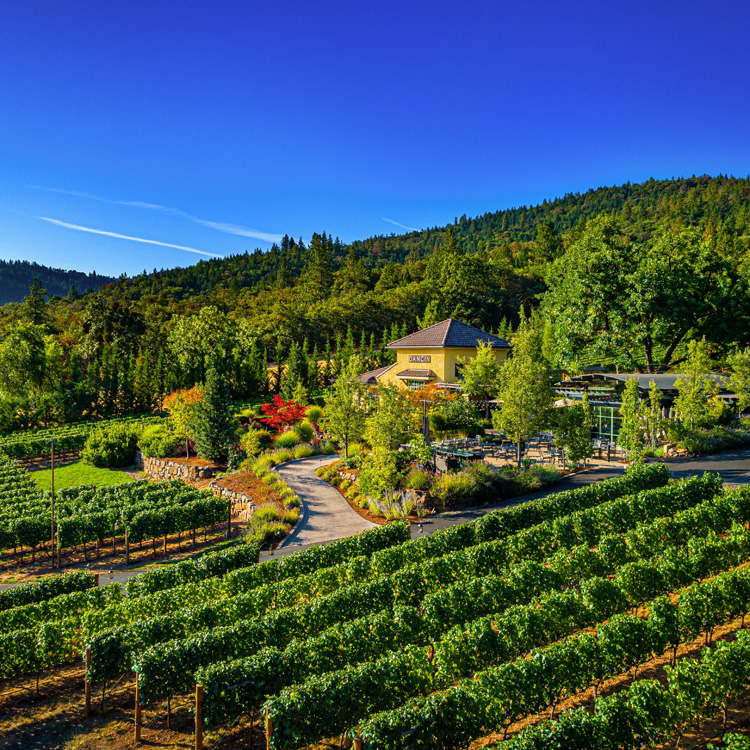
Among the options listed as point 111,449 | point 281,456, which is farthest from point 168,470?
point 281,456

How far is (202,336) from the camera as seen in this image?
5575cm

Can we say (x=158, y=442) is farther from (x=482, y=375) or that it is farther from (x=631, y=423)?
(x=631, y=423)

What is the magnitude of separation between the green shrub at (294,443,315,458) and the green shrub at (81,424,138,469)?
44.5ft

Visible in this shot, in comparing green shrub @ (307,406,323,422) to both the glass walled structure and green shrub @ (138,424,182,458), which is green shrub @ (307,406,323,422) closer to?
green shrub @ (138,424,182,458)

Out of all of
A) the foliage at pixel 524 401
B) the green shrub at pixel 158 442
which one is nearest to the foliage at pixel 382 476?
the foliage at pixel 524 401

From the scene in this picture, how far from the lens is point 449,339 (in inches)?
1518

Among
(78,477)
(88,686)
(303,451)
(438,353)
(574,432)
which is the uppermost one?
(438,353)

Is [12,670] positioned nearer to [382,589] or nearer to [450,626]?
[382,589]

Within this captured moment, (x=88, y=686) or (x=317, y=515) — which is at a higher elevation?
(x=88, y=686)

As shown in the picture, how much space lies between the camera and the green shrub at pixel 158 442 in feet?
106

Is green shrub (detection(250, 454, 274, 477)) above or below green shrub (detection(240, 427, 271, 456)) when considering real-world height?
below

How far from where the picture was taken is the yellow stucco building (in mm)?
38281

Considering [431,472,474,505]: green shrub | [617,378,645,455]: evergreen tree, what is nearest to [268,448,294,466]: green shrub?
[431,472,474,505]: green shrub

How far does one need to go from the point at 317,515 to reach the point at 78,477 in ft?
70.2
